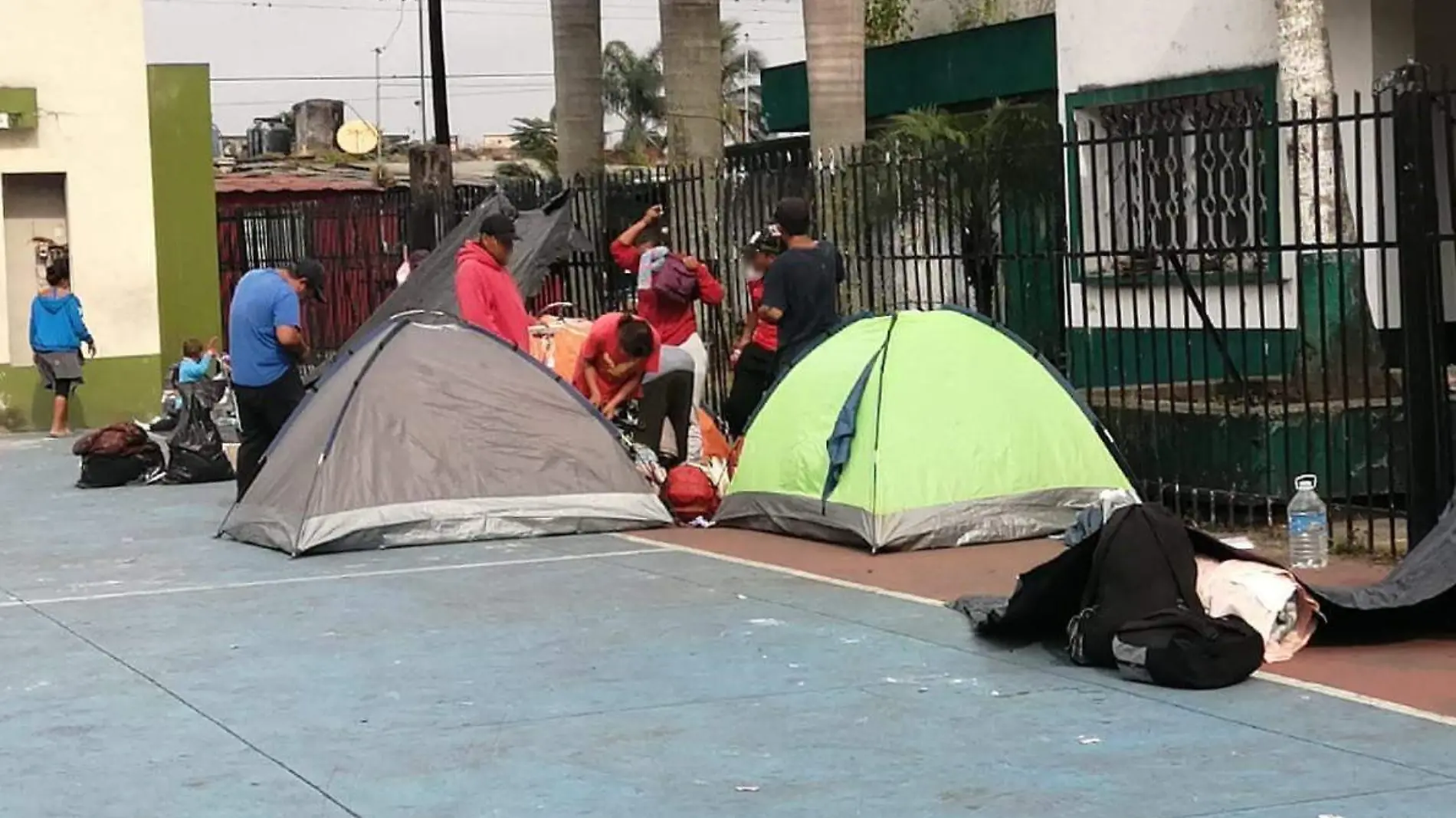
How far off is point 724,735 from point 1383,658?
2.65 meters

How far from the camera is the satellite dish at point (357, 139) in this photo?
45.0 metres

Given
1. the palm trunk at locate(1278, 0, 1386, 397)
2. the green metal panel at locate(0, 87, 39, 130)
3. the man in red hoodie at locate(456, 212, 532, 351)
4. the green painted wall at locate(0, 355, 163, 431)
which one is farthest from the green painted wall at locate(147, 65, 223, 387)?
the palm trunk at locate(1278, 0, 1386, 397)

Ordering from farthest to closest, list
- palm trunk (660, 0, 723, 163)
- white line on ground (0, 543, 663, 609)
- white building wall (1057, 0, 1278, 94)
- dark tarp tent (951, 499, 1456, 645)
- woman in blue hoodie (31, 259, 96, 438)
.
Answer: woman in blue hoodie (31, 259, 96, 438)
palm trunk (660, 0, 723, 163)
white building wall (1057, 0, 1278, 94)
white line on ground (0, 543, 663, 609)
dark tarp tent (951, 499, 1456, 645)

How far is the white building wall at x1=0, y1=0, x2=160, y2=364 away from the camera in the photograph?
70.7ft

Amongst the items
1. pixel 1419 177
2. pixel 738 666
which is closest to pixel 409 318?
pixel 738 666

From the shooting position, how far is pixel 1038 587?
27.6 feet

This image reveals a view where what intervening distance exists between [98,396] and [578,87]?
5.91 metres

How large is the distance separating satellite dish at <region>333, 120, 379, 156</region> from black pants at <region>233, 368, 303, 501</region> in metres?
31.6

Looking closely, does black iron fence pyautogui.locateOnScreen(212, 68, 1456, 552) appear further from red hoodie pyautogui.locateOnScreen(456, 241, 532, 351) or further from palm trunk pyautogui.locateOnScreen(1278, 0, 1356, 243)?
red hoodie pyautogui.locateOnScreen(456, 241, 532, 351)

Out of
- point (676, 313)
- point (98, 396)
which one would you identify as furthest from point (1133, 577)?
point (98, 396)

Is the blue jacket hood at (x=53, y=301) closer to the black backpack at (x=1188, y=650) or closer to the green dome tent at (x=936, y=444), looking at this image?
the green dome tent at (x=936, y=444)

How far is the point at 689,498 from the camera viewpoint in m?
12.8

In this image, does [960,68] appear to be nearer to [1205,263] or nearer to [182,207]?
[182,207]

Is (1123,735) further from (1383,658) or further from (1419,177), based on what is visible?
(1419,177)
